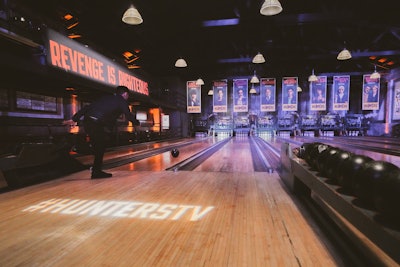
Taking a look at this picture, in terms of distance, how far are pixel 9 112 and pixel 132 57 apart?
540 cm

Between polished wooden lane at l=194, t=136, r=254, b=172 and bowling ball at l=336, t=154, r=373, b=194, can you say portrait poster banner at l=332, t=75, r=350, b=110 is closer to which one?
polished wooden lane at l=194, t=136, r=254, b=172

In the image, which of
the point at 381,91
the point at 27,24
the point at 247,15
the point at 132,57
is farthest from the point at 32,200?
the point at 381,91

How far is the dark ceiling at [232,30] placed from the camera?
18.8ft

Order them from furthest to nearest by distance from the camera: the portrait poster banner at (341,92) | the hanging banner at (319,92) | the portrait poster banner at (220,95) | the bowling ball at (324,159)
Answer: the portrait poster banner at (220,95), the hanging banner at (319,92), the portrait poster banner at (341,92), the bowling ball at (324,159)

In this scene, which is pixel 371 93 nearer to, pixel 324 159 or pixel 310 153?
pixel 310 153

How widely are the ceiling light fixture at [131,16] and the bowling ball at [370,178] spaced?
3.94 metres

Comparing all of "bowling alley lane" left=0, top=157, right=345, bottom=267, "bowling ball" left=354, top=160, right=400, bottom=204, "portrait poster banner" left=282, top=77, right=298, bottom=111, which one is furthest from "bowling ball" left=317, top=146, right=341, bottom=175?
"portrait poster banner" left=282, top=77, right=298, bottom=111

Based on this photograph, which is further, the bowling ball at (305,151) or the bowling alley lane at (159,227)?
the bowling ball at (305,151)

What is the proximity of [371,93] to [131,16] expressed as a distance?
38.2 feet

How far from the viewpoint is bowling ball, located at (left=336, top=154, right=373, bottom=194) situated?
52.9 inches

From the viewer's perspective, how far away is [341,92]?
445 inches

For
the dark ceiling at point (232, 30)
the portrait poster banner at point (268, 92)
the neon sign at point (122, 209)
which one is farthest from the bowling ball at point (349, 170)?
the portrait poster banner at point (268, 92)

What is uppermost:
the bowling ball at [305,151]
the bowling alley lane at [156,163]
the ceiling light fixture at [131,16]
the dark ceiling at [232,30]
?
the dark ceiling at [232,30]

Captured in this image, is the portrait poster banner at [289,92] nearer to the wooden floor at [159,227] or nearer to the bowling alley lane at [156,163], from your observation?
the bowling alley lane at [156,163]
